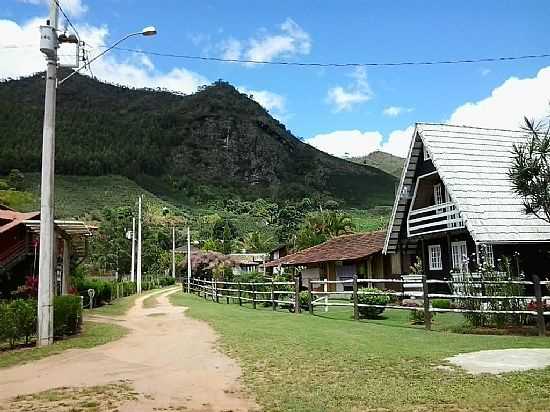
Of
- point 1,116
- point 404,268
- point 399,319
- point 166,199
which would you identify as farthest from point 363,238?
point 1,116

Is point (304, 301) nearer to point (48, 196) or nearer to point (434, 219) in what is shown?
point (434, 219)

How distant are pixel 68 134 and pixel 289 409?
10588 cm

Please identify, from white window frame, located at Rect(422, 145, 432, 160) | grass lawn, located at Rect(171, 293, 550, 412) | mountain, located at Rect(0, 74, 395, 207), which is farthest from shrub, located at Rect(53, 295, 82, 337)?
mountain, located at Rect(0, 74, 395, 207)

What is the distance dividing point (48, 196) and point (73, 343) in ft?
11.2

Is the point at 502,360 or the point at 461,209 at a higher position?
the point at 461,209

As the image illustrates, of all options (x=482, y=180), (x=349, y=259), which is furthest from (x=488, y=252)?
(x=349, y=259)

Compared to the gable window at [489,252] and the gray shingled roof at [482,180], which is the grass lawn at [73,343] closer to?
the gable window at [489,252]

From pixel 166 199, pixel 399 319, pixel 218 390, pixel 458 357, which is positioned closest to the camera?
pixel 218 390

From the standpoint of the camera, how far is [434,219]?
23.7 meters

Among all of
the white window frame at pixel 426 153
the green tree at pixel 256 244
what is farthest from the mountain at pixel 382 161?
the white window frame at pixel 426 153

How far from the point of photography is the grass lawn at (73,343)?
35.3ft

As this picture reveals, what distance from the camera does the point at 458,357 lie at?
9.38m

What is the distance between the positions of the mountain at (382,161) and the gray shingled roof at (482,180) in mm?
146049

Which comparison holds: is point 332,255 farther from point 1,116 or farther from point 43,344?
point 1,116
